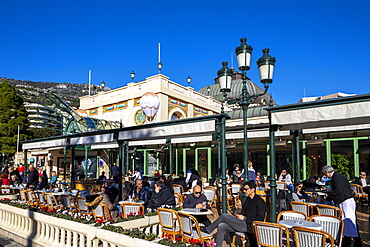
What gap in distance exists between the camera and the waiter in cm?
508

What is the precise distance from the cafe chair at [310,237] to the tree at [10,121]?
43.4 metres

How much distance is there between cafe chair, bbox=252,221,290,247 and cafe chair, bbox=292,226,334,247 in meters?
0.14

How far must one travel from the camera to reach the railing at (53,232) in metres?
4.49

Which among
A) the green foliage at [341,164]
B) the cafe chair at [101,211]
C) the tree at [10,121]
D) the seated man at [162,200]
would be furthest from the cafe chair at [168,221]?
the tree at [10,121]

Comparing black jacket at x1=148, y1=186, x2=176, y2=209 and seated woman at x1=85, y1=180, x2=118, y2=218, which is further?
black jacket at x1=148, y1=186, x2=176, y2=209

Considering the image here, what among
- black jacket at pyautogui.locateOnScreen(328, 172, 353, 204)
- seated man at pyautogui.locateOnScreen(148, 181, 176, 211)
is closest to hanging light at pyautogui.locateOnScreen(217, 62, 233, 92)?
seated man at pyautogui.locateOnScreen(148, 181, 176, 211)

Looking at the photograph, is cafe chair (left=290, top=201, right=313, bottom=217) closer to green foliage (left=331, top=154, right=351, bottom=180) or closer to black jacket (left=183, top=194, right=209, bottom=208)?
black jacket (left=183, top=194, right=209, bottom=208)

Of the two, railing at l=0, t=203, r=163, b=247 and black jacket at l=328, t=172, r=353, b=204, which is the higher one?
black jacket at l=328, t=172, r=353, b=204

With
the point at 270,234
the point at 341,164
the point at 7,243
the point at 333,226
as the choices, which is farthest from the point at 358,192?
the point at 7,243

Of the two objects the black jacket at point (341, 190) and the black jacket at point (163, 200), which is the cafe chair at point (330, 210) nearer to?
the black jacket at point (341, 190)

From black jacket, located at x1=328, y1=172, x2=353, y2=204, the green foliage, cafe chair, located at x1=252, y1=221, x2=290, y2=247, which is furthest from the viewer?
the green foliage

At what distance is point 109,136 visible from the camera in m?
9.31

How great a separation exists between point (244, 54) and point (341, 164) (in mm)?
9748

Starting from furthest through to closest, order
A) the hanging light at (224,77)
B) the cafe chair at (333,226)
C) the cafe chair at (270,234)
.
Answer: the hanging light at (224,77) < the cafe chair at (333,226) < the cafe chair at (270,234)
